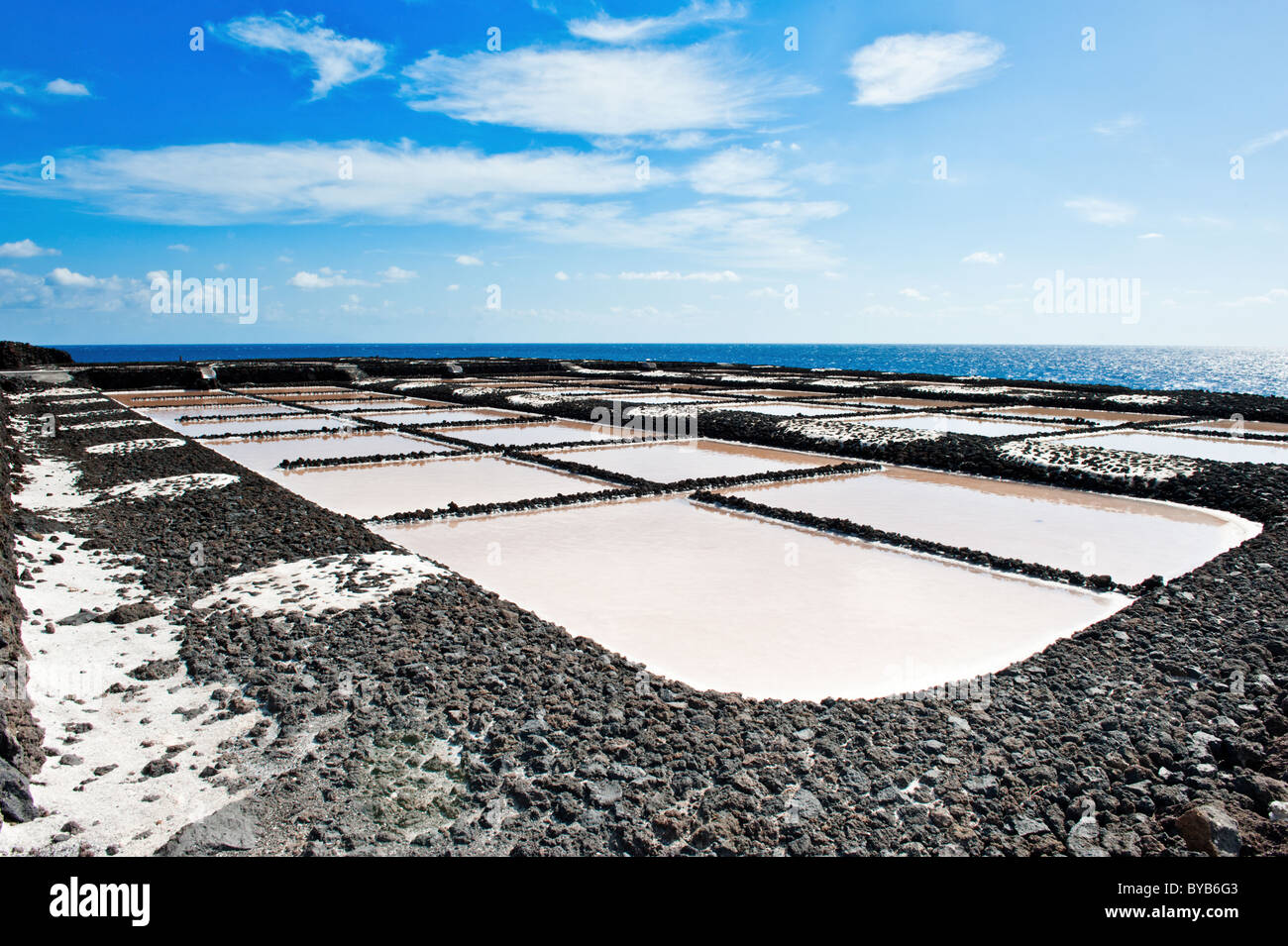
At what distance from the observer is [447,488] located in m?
13.6

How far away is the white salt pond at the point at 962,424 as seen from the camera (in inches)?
797

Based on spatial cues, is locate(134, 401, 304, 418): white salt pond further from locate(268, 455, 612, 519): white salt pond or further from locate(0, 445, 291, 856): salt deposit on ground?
locate(0, 445, 291, 856): salt deposit on ground

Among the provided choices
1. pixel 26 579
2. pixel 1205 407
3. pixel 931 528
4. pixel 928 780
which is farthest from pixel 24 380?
pixel 1205 407

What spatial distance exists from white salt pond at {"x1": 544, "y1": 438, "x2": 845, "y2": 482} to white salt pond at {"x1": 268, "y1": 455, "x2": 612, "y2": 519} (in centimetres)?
135

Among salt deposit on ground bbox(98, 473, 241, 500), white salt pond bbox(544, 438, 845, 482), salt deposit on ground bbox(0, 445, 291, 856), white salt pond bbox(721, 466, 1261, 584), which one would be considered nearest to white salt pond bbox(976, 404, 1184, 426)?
white salt pond bbox(544, 438, 845, 482)

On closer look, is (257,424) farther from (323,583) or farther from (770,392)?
(770,392)

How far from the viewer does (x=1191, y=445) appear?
18234 mm

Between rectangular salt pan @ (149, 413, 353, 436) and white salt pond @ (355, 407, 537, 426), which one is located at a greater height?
white salt pond @ (355, 407, 537, 426)

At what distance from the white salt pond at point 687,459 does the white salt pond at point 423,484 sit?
135 cm

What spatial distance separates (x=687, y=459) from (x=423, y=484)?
20.0 feet

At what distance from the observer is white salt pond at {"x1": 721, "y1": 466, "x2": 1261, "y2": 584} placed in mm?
9242

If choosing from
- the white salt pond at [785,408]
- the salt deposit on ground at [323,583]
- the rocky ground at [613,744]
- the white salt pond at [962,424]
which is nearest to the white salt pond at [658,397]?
the white salt pond at [785,408]

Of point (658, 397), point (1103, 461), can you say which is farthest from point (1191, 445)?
point (658, 397)
